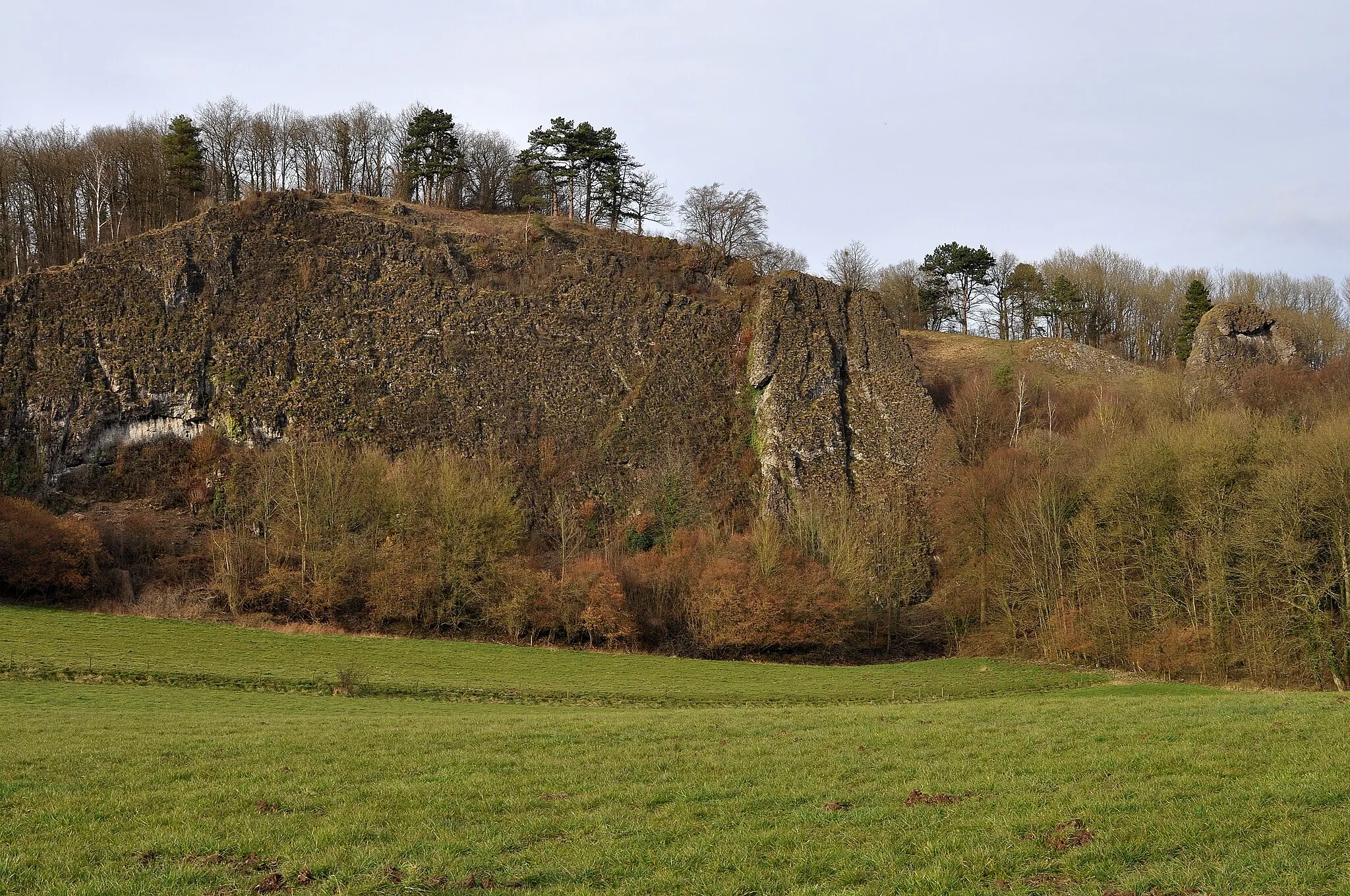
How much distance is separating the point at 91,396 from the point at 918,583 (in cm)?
5970

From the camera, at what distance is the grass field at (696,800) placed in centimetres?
955

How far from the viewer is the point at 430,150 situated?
96.4 meters

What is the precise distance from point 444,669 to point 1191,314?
81728 mm

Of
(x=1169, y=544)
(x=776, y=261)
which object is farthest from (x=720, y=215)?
(x=1169, y=544)

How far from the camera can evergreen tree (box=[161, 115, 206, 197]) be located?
8269 centimetres

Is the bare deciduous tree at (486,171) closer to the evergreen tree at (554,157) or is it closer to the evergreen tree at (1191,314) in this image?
the evergreen tree at (554,157)

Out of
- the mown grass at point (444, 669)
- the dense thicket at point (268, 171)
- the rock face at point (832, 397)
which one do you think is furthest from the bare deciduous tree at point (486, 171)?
the mown grass at point (444, 669)

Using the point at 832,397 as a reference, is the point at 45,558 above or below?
below

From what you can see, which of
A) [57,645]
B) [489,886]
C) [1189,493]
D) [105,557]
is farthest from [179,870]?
[105,557]

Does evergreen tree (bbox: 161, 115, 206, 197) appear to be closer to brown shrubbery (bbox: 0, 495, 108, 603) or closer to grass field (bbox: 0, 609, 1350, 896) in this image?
brown shrubbery (bbox: 0, 495, 108, 603)

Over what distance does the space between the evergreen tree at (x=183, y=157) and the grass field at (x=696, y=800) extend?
2837 inches

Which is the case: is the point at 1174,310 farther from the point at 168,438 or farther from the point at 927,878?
the point at 927,878

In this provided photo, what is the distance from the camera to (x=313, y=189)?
3401 inches

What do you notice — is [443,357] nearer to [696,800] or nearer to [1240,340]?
[696,800]
